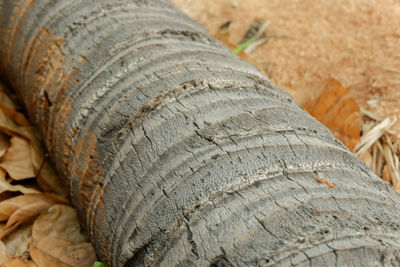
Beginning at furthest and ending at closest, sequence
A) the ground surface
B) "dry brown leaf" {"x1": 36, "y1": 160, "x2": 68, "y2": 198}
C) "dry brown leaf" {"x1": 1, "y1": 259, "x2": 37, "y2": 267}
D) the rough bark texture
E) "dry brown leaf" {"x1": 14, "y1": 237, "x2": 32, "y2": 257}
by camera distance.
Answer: the ground surface, "dry brown leaf" {"x1": 36, "y1": 160, "x2": 68, "y2": 198}, "dry brown leaf" {"x1": 14, "y1": 237, "x2": 32, "y2": 257}, "dry brown leaf" {"x1": 1, "y1": 259, "x2": 37, "y2": 267}, the rough bark texture

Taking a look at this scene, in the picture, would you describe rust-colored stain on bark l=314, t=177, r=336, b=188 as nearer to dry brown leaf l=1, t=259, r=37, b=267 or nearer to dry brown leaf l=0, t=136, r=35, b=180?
dry brown leaf l=1, t=259, r=37, b=267

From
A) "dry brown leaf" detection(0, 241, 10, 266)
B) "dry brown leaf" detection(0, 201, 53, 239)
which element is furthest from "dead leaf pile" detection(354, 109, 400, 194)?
"dry brown leaf" detection(0, 241, 10, 266)

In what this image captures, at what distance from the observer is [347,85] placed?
235 cm

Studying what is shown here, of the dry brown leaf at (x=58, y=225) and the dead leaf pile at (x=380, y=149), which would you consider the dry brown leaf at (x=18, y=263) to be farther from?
the dead leaf pile at (x=380, y=149)

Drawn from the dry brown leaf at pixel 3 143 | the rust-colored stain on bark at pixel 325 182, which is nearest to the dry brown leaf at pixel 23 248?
the dry brown leaf at pixel 3 143

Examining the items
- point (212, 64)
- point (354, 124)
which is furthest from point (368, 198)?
point (354, 124)

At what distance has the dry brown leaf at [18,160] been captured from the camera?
181 centimetres

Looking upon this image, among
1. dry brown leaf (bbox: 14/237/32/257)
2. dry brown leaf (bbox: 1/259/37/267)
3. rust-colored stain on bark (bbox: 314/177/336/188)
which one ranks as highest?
rust-colored stain on bark (bbox: 314/177/336/188)

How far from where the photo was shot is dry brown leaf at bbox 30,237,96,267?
59.4 inches

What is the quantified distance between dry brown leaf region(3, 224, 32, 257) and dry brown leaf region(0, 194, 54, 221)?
2.7 inches

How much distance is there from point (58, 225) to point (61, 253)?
0.18 meters

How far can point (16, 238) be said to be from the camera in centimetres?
168

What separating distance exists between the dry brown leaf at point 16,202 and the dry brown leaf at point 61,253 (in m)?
0.19

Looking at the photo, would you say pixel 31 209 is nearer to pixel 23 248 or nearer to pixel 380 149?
pixel 23 248
